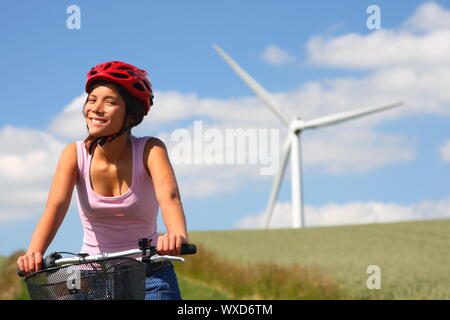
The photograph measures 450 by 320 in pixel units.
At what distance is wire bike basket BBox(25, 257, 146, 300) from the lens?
12.2ft

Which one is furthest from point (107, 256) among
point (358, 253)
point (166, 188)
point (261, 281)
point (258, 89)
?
point (258, 89)

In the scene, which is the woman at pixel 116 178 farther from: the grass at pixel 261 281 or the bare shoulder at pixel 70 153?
the grass at pixel 261 281

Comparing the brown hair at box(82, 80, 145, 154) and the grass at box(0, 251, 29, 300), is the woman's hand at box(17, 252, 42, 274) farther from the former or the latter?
the grass at box(0, 251, 29, 300)

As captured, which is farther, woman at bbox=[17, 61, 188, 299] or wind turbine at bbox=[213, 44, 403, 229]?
wind turbine at bbox=[213, 44, 403, 229]

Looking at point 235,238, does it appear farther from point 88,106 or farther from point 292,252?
point 88,106

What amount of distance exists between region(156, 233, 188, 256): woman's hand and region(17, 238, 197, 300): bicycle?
0.03 m

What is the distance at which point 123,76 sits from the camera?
14.1ft

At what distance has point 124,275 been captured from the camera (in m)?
Result: 3.73

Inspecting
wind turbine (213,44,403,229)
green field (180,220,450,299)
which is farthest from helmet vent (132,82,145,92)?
wind turbine (213,44,403,229)

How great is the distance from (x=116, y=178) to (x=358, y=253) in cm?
2443
